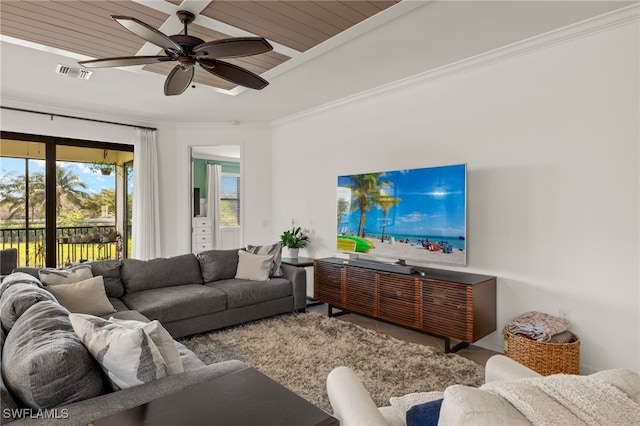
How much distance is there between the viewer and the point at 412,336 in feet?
12.0

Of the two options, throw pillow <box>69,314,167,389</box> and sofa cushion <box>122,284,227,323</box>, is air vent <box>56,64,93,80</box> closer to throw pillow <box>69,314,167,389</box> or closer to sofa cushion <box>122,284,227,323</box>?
sofa cushion <box>122,284,227,323</box>

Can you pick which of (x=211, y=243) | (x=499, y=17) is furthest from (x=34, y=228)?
(x=499, y=17)

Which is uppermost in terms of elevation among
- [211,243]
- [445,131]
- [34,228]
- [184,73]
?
[184,73]

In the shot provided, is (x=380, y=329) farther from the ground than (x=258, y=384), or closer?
closer

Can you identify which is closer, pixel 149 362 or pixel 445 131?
pixel 149 362

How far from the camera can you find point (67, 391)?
1.27 meters

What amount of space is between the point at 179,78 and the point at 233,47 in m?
0.79

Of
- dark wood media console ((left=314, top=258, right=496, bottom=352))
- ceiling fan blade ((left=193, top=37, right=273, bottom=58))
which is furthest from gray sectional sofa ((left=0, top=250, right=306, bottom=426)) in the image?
ceiling fan blade ((left=193, top=37, right=273, bottom=58))

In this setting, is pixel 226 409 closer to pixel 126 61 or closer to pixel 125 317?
pixel 125 317

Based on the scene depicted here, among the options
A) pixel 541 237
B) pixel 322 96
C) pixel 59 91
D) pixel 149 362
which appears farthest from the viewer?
pixel 322 96

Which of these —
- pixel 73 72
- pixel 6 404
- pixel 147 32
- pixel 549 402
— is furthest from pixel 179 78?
pixel 549 402

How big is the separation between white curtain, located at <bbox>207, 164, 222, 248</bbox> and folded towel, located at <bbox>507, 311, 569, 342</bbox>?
627 cm

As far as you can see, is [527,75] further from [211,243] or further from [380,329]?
[211,243]

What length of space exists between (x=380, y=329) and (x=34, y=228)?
4519 millimetres
